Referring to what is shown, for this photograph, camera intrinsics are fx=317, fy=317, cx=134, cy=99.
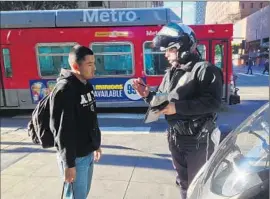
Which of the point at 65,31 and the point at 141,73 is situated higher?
the point at 65,31

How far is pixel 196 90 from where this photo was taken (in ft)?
7.98

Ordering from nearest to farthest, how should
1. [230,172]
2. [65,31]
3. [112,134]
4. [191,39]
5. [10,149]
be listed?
[230,172] → [191,39] → [10,149] → [112,134] → [65,31]

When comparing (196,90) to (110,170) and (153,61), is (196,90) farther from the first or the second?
(153,61)

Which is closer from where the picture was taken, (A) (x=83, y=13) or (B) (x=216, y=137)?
(B) (x=216, y=137)

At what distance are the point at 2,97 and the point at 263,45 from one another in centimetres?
3458

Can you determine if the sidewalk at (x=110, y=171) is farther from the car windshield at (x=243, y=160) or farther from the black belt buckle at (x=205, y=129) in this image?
the car windshield at (x=243, y=160)

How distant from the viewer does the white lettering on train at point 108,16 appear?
30.9 ft

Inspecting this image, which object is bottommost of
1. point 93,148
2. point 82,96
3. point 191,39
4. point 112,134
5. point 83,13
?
point 112,134

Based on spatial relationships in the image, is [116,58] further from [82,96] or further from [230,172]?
[230,172]

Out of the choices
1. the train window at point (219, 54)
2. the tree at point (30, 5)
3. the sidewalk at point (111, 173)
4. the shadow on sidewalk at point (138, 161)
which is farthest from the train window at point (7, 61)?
the tree at point (30, 5)

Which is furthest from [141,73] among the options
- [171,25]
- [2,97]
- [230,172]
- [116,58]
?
[230,172]

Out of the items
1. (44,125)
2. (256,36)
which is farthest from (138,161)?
(256,36)

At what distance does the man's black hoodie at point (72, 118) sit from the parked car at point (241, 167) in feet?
3.10

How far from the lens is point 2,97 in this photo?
32.3ft
